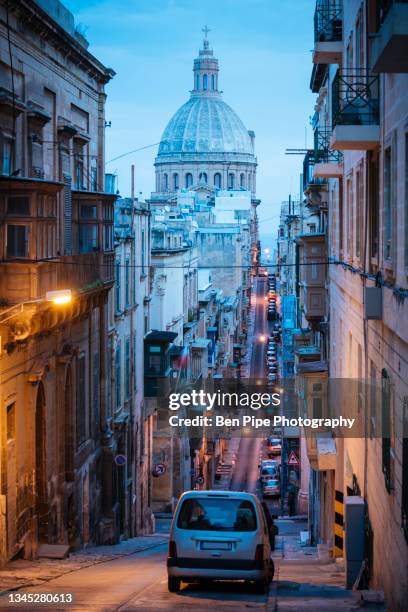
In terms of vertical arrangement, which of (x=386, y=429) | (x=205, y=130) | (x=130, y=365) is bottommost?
(x=130, y=365)

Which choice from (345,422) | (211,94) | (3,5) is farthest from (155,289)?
(211,94)

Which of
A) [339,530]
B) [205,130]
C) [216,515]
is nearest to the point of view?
[216,515]

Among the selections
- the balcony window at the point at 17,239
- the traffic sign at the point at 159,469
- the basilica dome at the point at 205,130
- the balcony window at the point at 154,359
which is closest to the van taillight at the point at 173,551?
the balcony window at the point at 17,239

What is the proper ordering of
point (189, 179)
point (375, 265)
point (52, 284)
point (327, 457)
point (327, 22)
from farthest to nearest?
point (189, 179), point (327, 457), point (327, 22), point (52, 284), point (375, 265)

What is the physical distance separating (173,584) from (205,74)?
150654 mm

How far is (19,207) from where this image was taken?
15.7 metres

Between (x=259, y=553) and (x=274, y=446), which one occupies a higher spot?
(x=259, y=553)

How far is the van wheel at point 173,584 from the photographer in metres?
12.1

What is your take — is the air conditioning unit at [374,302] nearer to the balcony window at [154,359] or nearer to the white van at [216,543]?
the white van at [216,543]

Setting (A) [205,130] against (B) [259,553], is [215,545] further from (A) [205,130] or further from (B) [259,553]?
(A) [205,130]

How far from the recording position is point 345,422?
65.2ft

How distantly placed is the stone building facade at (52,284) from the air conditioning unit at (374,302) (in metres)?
4.90

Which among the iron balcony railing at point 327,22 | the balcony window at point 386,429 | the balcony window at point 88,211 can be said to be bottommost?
the balcony window at point 386,429

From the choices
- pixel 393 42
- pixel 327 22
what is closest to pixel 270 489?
pixel 327 22
